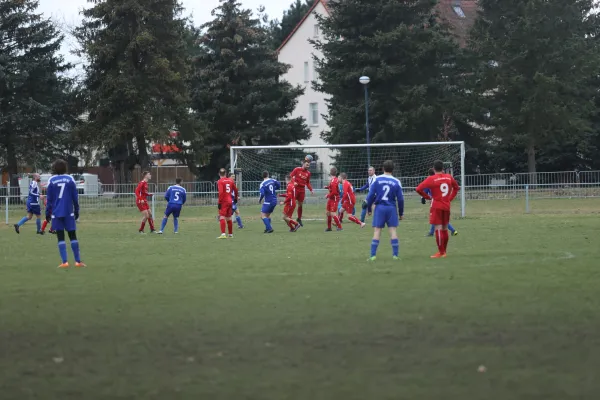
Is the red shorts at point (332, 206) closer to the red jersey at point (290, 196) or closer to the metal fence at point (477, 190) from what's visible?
the red jersey at point (290, 196)

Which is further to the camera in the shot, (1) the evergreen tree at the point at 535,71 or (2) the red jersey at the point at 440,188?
(1) the evergreen tree at the point at 535,71

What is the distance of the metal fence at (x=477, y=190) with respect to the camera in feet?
127

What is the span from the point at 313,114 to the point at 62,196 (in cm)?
6269

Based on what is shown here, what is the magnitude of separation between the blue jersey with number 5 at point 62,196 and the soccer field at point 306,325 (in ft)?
3.39

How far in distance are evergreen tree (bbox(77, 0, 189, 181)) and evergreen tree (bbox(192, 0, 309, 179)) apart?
2.67 m

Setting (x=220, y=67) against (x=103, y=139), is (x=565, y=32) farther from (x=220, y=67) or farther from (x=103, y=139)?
(x=103, y=139)

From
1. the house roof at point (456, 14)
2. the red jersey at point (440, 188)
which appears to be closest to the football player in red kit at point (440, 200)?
the red jersey at point (440, 188)

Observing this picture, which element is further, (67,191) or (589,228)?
(589,228)

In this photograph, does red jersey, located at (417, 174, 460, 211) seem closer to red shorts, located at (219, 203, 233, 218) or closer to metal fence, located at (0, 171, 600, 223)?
red shorts, located at (219, 203, 233, 218)

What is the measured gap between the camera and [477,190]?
39125 mm

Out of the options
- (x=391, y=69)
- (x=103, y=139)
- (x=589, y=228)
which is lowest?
(x=589, y=228)

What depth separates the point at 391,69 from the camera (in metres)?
53.1

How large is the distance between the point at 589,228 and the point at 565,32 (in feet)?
106

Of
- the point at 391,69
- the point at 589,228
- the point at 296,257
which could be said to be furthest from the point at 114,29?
the point at 296,257
